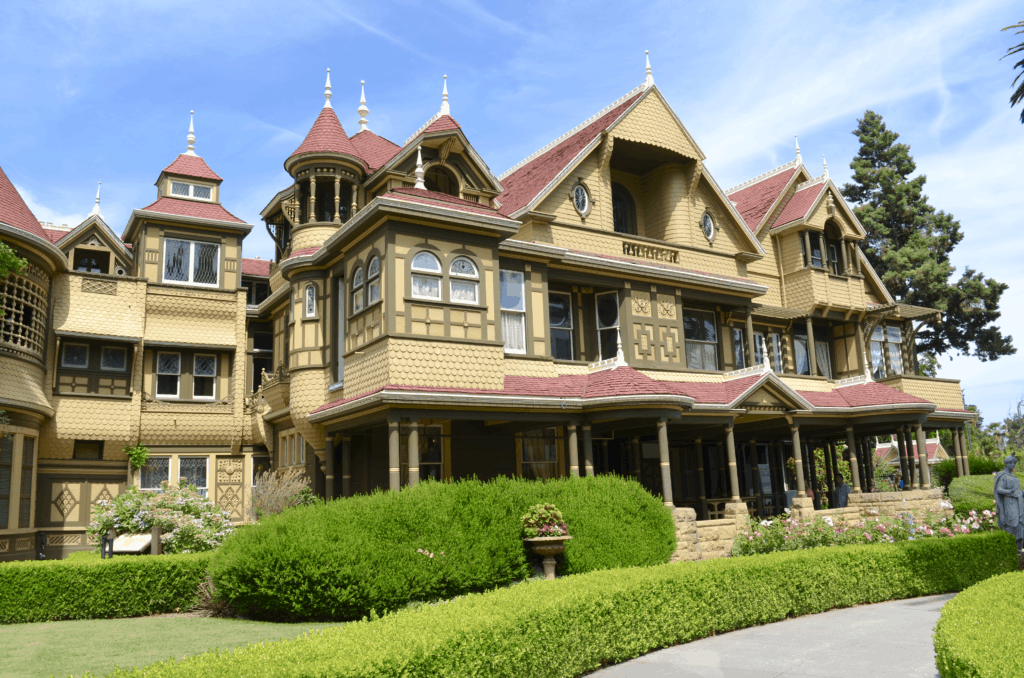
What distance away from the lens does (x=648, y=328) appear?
2417cm

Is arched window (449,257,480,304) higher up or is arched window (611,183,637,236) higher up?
arched window (611,183,637,236)

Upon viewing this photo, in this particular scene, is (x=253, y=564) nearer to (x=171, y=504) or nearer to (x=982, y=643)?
(x=171, y=504)

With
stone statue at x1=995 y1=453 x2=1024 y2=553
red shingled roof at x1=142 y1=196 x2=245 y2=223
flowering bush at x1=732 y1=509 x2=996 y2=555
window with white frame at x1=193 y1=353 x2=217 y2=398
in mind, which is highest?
red shingled roof at x1=142 y1=196 x2=245 y2=223

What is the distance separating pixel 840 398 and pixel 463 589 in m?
18.7

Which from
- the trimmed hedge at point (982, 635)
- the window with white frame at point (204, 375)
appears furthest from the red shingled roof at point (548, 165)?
the trimmed hedge at point (982, 635)

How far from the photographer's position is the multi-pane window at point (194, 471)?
2608 centimetres

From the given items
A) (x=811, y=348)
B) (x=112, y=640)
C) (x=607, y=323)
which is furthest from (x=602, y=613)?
(x=811, y=348)

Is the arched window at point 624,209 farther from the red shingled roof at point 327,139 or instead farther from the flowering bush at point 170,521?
the flowering bush at point 170,521

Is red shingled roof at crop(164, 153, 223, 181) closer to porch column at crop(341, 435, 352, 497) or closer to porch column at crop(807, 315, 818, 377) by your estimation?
porch column at crop(341, 435, 352, 497)

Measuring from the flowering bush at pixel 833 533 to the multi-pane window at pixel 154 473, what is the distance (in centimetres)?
1830

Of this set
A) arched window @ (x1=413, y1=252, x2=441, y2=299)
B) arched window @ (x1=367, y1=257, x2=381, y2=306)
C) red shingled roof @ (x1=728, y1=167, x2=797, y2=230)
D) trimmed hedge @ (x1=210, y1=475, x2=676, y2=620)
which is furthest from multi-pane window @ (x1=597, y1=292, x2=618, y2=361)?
red shingled roof @ (x1=728, y1=167, x2=797, y2=230)

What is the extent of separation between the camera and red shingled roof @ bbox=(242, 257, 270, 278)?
3182 cm

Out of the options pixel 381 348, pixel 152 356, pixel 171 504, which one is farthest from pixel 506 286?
pixel 152 356

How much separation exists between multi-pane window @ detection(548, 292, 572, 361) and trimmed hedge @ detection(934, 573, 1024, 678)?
14.2 meters
